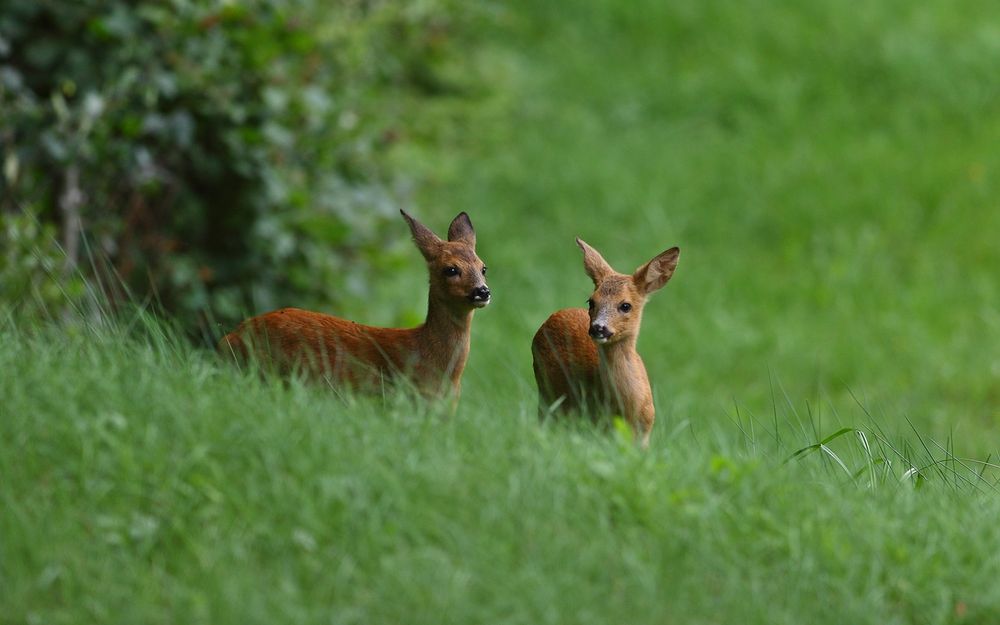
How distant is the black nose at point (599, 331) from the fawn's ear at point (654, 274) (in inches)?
8.4

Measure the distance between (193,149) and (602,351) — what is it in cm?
421

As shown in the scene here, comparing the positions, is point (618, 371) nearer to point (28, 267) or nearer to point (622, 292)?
point (622, 292)

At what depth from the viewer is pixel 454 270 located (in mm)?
3895

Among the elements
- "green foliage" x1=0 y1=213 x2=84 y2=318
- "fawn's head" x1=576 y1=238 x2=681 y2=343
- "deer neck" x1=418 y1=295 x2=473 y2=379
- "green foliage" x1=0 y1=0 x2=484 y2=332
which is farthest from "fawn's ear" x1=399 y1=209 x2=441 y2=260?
"green foliage" x1=0 y1=0 x2=484 y2=332

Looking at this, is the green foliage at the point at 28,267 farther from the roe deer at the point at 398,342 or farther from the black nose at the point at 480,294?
the black nose at the point at 480,294

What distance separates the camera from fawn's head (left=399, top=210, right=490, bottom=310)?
3.87 meters

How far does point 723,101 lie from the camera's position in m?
13.0

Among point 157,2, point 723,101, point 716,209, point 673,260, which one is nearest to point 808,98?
point 723,101

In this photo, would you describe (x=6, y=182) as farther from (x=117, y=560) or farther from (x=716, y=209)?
(x=716, y=209)

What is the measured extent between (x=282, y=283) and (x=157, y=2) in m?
1.62

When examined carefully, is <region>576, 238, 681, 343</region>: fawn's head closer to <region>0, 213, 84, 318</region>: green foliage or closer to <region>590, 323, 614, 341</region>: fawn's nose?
<region>590, 323, 614, 341</region>: fawn's nose

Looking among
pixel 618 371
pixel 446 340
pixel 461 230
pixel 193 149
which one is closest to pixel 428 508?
pixel 446 340

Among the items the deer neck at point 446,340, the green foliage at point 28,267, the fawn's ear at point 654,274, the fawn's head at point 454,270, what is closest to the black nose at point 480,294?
the fawn's head at point 454,270

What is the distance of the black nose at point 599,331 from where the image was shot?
380cm
